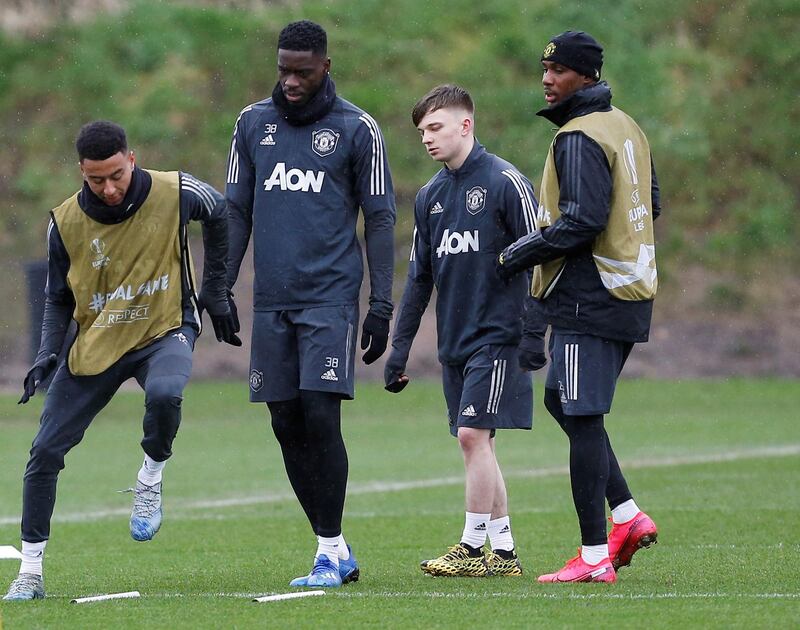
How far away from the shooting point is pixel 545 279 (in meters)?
7.31

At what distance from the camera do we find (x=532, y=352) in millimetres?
7297

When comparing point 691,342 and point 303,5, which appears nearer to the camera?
point 691,342

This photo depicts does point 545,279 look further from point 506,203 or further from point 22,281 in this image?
point 22,281

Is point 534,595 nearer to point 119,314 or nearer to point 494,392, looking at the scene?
point 494,392

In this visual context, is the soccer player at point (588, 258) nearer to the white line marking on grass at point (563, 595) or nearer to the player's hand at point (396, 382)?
the white line marking on grass at point (563, 595)

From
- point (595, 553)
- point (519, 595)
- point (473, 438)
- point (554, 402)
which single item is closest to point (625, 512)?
point (595, 553)

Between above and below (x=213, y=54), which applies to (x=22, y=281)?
below

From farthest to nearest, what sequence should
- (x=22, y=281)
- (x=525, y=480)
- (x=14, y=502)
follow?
(x=22, y=281) → (x=525, y=480) → (x=14, y=502)

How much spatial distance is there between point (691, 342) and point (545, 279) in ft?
66.1

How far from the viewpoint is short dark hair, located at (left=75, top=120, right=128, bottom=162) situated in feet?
22.9

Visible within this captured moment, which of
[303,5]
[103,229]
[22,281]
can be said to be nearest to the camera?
[103,229]

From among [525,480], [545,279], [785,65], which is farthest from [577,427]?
[785,65]

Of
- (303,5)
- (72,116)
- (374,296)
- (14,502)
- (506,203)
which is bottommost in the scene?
(14,502)

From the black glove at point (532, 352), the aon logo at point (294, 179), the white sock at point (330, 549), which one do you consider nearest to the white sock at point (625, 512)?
the black glove at point (532, 352)
